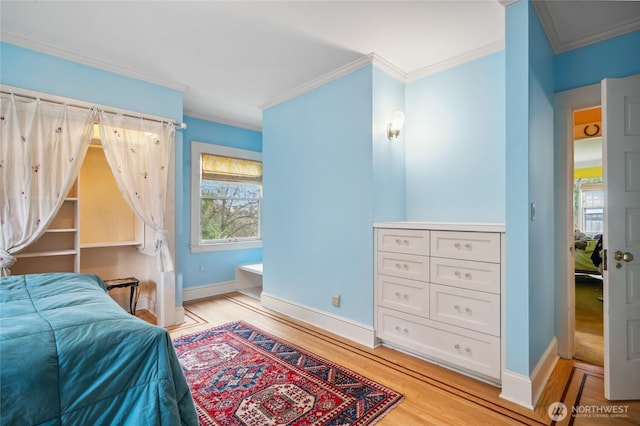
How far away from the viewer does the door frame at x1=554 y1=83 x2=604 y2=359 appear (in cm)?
254

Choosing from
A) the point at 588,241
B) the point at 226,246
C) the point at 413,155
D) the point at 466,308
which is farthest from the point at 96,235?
the point at 588,241

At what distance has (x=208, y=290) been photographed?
4383 millimetres

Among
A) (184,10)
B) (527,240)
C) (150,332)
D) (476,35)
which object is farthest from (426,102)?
(150,332)

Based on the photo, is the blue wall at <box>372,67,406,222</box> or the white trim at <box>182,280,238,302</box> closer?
the blue wall at <box>372,67,406,222</box>

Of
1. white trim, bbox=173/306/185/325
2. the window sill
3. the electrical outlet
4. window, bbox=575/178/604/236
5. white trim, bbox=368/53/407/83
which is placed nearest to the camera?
white trim, bbox=368/53/407/83

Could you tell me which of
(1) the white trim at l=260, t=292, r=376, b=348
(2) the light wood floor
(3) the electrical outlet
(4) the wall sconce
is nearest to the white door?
(2) the light wood floor

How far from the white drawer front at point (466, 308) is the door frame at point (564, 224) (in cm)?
94

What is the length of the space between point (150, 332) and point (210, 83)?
2.83 metres

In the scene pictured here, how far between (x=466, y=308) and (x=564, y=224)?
119 cm

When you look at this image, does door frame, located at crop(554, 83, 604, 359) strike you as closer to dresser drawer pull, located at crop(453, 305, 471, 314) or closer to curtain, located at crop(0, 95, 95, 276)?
dresser drawer pull, located at crop(453, 305, 471, 314)

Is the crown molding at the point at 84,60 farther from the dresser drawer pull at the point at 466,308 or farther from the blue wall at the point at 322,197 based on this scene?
the dresser drawer pull at the point at 466,308

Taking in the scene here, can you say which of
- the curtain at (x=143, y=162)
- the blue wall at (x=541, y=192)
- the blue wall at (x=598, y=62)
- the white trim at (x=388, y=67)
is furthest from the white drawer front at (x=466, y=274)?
the curtain at (x=143, y=162)

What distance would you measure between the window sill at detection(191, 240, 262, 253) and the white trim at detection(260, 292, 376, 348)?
1104 millimetres

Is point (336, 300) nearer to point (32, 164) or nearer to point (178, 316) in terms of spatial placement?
point (178, 316)
